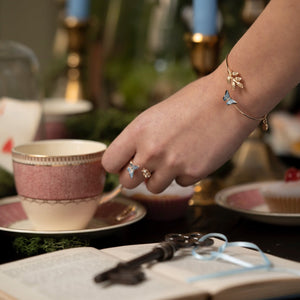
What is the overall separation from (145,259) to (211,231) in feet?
0.84

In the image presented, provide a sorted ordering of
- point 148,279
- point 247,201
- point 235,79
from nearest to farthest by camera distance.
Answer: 1. point 148,279
2. point 235,79
3. point 247,201

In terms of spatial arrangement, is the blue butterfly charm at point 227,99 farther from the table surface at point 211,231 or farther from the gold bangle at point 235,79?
the table surface at point 211,231

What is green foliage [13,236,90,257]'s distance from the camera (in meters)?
0.76

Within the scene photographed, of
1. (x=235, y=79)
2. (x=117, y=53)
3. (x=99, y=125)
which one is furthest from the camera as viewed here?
(x=117, y=53)

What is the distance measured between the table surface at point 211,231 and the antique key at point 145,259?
128 mm

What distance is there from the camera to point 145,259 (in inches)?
24.9

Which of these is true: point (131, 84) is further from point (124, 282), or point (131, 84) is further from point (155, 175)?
point (124, 282)

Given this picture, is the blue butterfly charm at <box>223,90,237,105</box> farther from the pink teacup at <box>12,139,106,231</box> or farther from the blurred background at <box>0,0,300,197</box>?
the blurred background at <box>0,0,300,197</box>

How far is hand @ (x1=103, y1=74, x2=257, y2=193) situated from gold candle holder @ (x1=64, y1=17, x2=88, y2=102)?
34.3 inches

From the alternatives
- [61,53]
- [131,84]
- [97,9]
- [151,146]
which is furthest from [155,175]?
[97,9]

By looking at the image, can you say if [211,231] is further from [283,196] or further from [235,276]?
[235,276]

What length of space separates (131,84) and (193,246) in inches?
54.0

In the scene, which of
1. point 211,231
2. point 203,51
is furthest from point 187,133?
point 203,51

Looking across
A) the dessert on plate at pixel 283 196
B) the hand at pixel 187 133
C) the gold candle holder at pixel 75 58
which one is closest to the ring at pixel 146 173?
the hand at pixel 187 133
